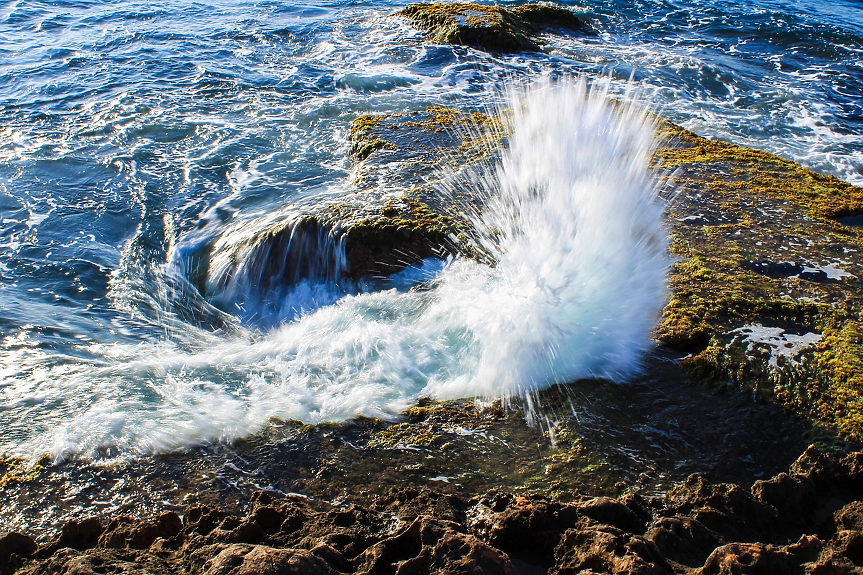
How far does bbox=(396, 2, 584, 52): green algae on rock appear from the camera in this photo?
36.7ft

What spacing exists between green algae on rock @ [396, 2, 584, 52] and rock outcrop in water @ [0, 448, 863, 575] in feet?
32.8

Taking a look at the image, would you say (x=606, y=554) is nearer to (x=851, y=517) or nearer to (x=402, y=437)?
(x=851, y=517)

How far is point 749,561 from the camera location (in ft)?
6.55

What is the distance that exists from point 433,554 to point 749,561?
1064 mm

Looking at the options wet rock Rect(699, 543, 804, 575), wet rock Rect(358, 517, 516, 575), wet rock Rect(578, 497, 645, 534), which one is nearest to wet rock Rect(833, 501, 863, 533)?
wet rock Rect(699, 543, 804, 575)

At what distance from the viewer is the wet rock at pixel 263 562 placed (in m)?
2.01

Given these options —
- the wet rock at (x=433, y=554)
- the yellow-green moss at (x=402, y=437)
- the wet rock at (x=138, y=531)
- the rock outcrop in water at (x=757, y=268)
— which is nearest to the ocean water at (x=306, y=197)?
the yellow-green moss at (x=402, y=437)

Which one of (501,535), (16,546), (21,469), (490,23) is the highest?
(490,23)

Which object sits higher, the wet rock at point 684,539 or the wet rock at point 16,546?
the wet rock at point 684,539

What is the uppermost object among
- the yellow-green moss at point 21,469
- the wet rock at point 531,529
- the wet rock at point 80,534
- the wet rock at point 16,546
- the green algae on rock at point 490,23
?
the green algae on rock at point 490,23

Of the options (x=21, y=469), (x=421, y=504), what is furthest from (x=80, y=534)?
(x=421, y=504)

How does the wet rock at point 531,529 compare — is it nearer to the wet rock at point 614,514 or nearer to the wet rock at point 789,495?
the wet rock at point 614,514

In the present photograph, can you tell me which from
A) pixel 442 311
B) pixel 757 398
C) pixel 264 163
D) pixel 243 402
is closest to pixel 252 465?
pixel 243 402

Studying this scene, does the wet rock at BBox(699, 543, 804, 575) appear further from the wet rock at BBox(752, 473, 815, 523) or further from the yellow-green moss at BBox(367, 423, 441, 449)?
the yellow-green moss at BBox(367, 423, 441, 449)
